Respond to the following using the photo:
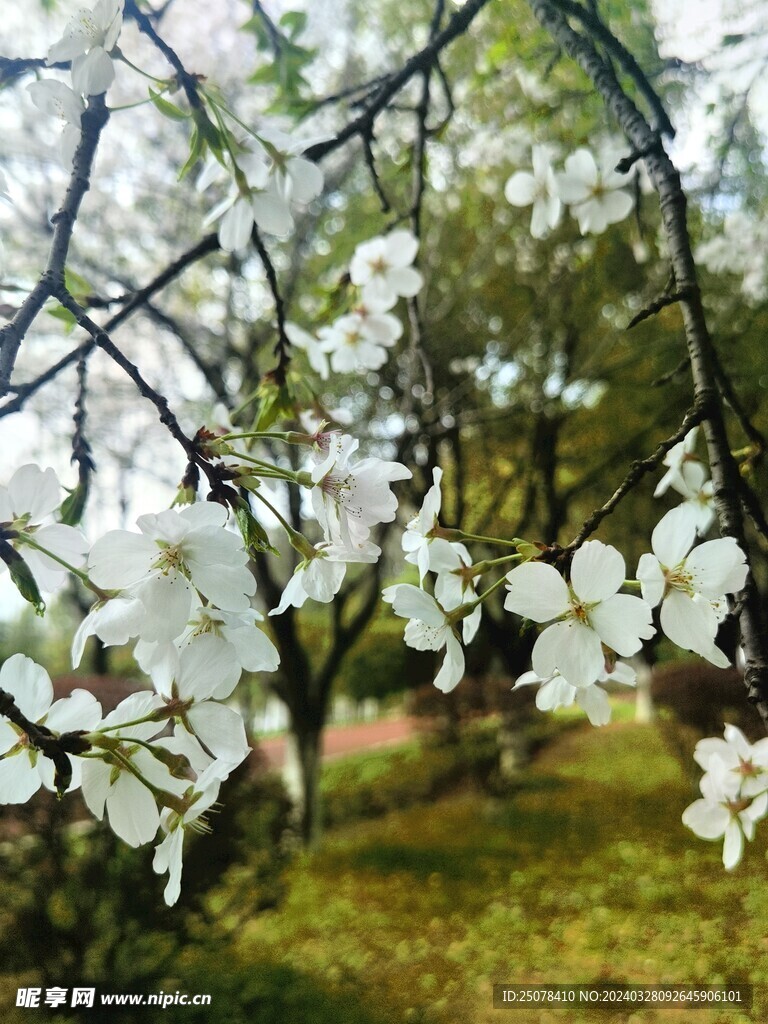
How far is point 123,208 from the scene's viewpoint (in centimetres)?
243

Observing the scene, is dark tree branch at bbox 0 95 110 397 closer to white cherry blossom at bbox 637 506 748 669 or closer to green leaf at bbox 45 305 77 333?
green leaf at bbox 45 305 77 333

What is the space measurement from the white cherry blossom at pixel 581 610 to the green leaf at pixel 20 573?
0.47ft

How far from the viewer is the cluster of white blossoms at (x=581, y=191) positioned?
53 cm

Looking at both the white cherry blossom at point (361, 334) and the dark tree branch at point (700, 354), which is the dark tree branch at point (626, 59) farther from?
the white cherry blossom at point (361, 334)

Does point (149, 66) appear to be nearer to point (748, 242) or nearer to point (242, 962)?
point (748, 242)

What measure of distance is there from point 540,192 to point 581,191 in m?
0.03

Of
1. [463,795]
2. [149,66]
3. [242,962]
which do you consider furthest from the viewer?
[463,795]

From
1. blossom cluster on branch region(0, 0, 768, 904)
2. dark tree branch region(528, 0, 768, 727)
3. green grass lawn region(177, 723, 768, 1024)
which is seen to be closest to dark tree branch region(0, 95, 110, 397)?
blossom cluster on branch region(0, 0, 768, 904)

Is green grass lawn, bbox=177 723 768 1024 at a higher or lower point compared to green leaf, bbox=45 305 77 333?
lower

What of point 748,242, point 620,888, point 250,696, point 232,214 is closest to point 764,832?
point 620,888

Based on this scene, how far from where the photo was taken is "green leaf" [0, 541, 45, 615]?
0.20 m

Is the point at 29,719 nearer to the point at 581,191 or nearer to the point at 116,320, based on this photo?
the point at 116,320

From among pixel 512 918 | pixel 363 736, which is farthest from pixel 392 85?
pixel 363 736

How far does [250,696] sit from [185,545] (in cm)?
281
